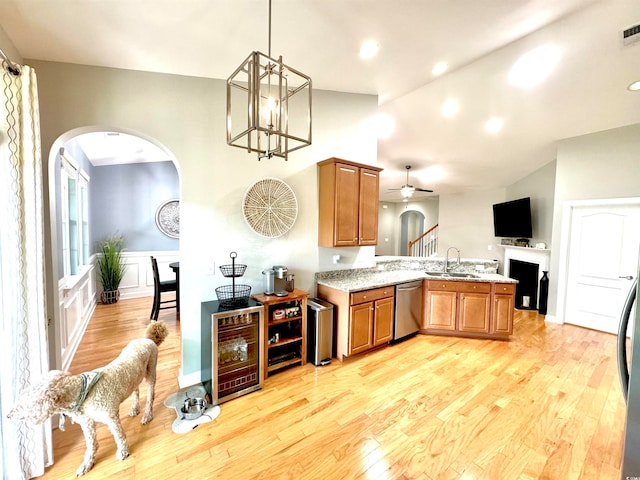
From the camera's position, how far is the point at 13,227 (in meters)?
1.57

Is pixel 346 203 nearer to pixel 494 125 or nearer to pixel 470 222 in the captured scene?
pixel 494 125

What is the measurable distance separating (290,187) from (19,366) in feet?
8.30

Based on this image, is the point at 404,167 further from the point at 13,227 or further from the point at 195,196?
the point at 13,227

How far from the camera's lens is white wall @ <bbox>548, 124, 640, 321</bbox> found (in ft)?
12.7

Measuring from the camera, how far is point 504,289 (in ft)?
12.1

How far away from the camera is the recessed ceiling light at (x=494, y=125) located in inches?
168

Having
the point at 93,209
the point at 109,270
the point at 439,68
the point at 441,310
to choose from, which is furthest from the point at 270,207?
A: the point at 93,209

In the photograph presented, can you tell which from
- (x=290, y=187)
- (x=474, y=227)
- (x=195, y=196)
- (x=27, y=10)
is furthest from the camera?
(x=474, y=227)

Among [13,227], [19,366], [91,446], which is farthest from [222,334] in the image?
[13,227]

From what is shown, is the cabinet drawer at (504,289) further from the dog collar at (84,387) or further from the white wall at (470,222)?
the dog collar at (84,387)

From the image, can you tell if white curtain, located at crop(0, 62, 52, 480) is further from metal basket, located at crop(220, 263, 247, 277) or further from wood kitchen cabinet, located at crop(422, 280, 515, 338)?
wood kitchen cabinet, located at crop(422, 280, 515, 338)

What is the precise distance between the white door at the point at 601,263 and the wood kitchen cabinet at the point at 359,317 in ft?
11.6

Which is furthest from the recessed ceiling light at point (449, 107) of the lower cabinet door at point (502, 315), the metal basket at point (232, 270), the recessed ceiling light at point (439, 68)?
the metal basket at point (232, 270)

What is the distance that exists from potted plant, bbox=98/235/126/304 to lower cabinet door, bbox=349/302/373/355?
5002 millimetres
